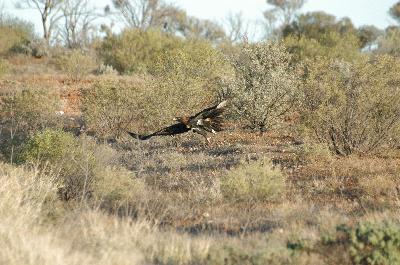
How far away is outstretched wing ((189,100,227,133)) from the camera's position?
12367 millimetres

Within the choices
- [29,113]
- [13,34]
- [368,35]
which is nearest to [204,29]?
[368,35]

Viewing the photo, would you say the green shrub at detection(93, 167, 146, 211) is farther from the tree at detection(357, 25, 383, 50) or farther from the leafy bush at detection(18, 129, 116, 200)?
the tree at detection(357, 25, 383, 50)

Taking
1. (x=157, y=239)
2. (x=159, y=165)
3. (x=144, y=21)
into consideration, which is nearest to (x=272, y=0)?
(x=144, y=21)

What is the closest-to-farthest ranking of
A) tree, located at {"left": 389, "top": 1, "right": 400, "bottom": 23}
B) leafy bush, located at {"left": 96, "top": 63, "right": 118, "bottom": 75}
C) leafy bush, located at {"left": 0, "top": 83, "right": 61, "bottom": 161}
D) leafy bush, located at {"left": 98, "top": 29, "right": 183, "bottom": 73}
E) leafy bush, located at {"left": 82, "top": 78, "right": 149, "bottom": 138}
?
leafy bush, located at {"left": 82, "top": 78, "right": 149, "bottom": 138}
leafy bush, located at {"left": 0, "top": 83, "right": 61, "bottom": 161}
leafy bush, located at {"left": 96, "top": 63, "right": 118, "bottom": 75}
leafy bush, located at {"left": 98, "top": 29, "right": 183, "bottom": 73}
tree, located at {"left": 389, "top": 1, "right": 400, "bottom": 23}

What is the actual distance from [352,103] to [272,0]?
2441 inches

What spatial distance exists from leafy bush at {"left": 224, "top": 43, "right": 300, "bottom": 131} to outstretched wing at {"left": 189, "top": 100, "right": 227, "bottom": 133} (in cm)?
382

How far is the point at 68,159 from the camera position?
36.9 feet

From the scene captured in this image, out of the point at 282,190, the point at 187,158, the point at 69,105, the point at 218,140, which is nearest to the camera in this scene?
the point at 282,190

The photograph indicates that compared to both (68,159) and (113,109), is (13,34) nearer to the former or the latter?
(113,109)

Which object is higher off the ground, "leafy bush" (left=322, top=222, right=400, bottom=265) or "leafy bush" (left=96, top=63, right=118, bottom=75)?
"leafy bush" (left=96, top=63, right=118, bottom=75)

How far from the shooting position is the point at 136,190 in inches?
388

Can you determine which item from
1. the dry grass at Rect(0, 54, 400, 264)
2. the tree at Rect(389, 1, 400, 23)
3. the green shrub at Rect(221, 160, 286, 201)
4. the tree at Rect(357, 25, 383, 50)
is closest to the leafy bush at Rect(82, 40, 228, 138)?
the dry grass at Rect(0, 54, 400, 264)

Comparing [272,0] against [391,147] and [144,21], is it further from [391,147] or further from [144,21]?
[391,147]

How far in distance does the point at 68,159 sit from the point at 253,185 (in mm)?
3446
